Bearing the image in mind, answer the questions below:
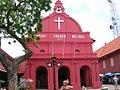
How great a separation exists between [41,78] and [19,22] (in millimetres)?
16499

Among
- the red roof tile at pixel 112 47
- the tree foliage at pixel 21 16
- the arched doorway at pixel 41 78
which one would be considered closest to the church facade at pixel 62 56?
the arched doorway at pixel 41 78

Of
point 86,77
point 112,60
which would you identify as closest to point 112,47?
point 112,60

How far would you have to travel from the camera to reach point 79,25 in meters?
32.7

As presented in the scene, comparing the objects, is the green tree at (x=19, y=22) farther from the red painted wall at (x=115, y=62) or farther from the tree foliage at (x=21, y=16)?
the red painted wall at (x=115, y=62)

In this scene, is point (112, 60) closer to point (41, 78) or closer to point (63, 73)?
point (63, 73)

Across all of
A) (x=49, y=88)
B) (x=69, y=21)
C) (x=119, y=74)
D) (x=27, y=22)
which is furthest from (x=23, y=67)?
(x=27, y=22)

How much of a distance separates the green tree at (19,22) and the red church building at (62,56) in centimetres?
1290

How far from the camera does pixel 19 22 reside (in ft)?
52.8

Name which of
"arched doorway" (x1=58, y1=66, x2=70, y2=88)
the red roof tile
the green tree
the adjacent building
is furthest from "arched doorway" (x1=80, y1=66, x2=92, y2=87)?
the green tree

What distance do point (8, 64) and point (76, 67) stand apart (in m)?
16.0

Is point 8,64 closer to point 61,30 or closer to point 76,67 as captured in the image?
point 76,67

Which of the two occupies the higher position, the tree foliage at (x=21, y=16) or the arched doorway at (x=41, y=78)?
the tree foliage at (x=21, y=16)

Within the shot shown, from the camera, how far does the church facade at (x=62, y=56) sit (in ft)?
95.5

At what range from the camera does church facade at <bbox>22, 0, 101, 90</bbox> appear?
29.1 m
